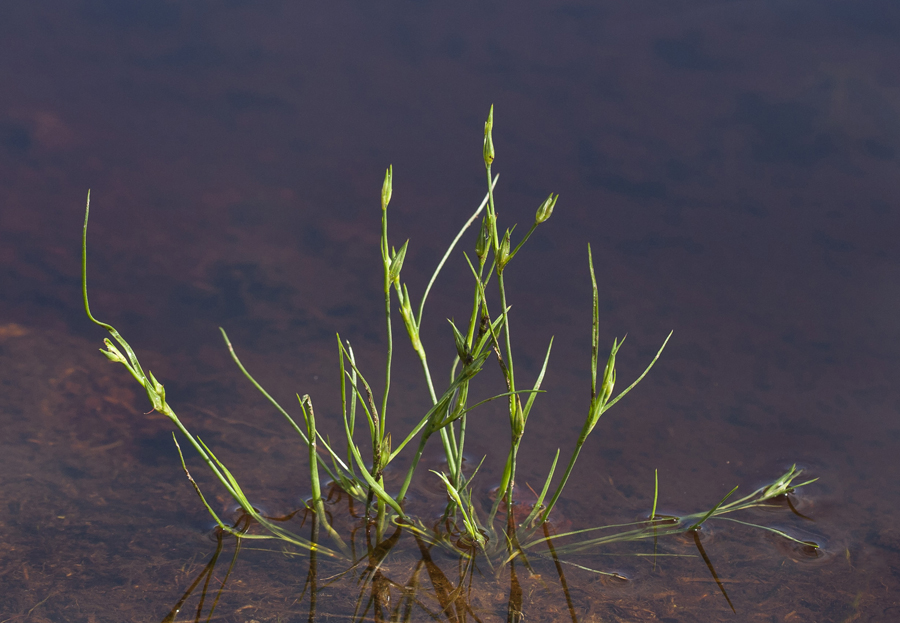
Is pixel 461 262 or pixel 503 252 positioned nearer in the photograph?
pixel 503 252

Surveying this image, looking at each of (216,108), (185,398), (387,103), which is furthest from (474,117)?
(185,398)

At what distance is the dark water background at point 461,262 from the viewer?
1.86m

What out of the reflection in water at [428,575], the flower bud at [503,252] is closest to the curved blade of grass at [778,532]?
the reflection in water at [428,575]

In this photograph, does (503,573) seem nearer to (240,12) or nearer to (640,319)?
(640,319)

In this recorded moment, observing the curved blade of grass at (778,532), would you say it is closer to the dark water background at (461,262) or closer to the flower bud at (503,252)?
the dark water background at (461,262)

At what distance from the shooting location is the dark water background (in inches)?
73.1

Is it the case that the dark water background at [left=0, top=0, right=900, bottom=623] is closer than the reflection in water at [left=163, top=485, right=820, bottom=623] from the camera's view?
No

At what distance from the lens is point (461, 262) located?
2.71m

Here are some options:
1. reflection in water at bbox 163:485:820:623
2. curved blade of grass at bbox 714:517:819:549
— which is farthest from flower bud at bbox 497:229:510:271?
curved blade of grass at bbox 714:517:819:549

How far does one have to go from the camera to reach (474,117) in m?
3.21

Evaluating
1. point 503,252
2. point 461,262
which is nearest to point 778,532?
point 503,252

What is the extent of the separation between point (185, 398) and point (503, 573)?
44.4 inches

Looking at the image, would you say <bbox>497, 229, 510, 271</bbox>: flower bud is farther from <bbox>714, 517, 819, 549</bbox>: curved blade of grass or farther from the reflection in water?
<bbox>714, 517, 819, 549</bbox>: curved blade of grass

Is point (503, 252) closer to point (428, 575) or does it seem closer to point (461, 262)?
point (428, 575)
